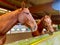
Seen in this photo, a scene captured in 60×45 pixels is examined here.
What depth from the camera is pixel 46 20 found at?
8.93 ft

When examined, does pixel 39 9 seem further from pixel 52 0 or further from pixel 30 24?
pixel 30 24

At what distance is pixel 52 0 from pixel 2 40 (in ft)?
8.92

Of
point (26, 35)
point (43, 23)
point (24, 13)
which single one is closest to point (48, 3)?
point (26, 35)

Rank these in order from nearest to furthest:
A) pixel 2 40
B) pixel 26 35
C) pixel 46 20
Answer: pixel 2 40
pixel 46 20
pixel 26 35

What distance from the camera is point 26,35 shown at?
3557 millimetres

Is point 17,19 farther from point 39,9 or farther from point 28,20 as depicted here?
point 39,9

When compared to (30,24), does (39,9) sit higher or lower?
higher

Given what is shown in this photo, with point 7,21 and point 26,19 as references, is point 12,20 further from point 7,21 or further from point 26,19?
point 26,19

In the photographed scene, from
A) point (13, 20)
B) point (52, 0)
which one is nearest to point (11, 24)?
point (13, 20)

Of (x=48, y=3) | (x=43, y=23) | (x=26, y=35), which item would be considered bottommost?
(x=26, y=35)

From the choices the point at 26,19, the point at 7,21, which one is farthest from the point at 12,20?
the point at 26,19

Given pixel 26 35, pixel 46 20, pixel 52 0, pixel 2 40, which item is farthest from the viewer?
pixel 52 0

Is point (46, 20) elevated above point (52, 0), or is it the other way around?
point (52, 0)

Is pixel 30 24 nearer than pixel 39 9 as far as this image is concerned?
Yes
